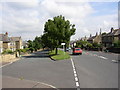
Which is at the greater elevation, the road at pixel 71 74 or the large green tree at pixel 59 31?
the large green tree at pixel 59 31

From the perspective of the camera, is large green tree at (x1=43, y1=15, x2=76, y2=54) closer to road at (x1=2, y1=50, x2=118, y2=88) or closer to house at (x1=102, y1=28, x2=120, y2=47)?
road at (x1=2, y1=50, x2=118, y2=88)

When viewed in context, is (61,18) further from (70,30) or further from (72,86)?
(72,86)

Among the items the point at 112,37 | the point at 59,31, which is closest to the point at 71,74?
the point at 59,31

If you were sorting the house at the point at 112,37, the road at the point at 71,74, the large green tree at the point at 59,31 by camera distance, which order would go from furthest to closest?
the house at the point at 112,37
the large green tree at the point at 59,31
the road at the point at 71,74

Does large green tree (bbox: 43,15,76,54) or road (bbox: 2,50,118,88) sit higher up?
large green tree (bbox: 43,15,76,54)

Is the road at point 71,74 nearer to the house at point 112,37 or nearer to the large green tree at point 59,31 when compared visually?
the large green tree at point 59,31

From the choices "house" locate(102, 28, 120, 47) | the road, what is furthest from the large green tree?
"house" locate(102, 28, 120, 47)

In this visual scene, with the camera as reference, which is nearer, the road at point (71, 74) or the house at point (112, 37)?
the road at point (71, 74)

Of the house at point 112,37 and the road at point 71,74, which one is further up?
the house at point 112,37

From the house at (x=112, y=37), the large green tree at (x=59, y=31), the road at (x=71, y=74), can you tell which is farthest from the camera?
the house at (x=112, y=37)

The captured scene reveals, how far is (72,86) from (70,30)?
25.9 m

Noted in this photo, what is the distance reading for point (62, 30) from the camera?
32.3m

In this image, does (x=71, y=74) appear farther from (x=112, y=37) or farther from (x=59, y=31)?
(x=112, y=37)

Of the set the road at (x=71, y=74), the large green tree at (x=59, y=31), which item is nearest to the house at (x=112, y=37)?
the large green tree at (x=59, y=31)
